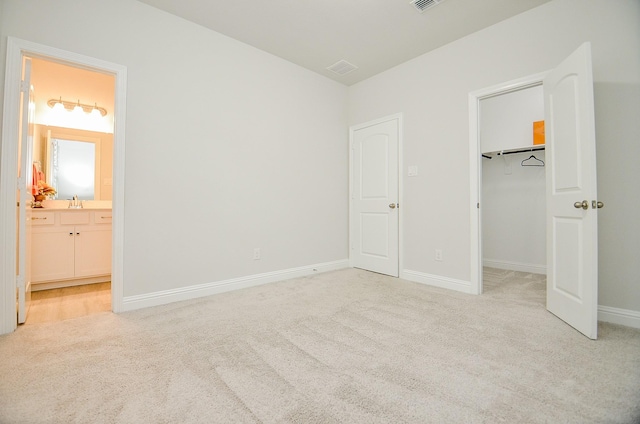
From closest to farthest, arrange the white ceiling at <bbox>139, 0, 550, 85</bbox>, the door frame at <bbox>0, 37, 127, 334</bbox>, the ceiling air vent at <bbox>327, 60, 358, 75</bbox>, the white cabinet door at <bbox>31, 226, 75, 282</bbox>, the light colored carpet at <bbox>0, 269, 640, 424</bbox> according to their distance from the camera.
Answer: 1. the light colored carpet at <bbox>0, 269, 640, 424</bbox>
2. the door frame at <bbox>0, 37, 127, 334</bbox>
3. the white ceiling at <bbox>139, 0, 550, 85</bbox>
4. the white cabinet door at <bbox>31, 226, 75, 282</bbox>
5. the ceiling air vent at <bbox>327, 60, 358, 75</bbox>

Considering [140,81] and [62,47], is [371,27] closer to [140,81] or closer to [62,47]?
[140,81]

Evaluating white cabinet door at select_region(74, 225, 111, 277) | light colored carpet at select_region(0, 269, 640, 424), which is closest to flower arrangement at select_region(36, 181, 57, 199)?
white cabinet door at select_region(74, 225, 111, 277)

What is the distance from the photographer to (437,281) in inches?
127

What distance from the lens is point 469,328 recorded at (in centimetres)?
207

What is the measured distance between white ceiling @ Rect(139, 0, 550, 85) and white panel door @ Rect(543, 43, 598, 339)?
0.97 meters

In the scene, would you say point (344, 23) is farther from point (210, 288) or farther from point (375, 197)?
point (210, 288)

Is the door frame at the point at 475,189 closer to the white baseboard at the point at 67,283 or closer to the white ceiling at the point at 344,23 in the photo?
the white ceiling at the point at 344,23

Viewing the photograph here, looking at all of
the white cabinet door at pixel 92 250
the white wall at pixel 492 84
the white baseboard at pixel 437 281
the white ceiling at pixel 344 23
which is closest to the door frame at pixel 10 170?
the white ceiling at pixel 344 23

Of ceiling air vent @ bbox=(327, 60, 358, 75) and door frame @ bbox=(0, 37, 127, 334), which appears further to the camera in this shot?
ceiling air vent @ bbox=(327, 60, 358, 75)

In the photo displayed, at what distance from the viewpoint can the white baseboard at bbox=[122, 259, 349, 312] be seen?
248 cm

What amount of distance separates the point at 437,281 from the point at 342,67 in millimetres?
2951

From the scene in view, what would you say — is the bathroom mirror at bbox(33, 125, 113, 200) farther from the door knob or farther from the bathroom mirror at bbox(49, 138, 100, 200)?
the door knob

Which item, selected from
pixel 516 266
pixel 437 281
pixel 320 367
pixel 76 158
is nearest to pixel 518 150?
pixel 516 266

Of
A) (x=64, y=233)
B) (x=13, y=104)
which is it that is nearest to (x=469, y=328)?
(x=13, y=104)
